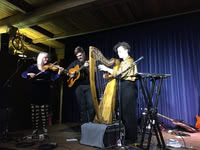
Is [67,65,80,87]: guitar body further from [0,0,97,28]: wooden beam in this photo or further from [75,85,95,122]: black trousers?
[0,0,97,28]: wooden beam

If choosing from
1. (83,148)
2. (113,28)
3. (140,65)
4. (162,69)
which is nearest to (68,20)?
(113,28)

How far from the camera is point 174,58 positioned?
13.3 ft

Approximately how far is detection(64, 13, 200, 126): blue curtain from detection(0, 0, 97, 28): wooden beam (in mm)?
1946

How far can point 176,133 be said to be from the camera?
3.33 m

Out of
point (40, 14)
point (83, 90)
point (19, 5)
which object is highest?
point (19, 5)

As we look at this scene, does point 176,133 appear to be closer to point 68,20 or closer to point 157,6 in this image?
point 157,6

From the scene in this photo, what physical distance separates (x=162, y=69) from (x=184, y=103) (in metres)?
0.95

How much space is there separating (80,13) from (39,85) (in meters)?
2.28

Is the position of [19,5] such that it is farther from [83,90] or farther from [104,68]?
[104,68]

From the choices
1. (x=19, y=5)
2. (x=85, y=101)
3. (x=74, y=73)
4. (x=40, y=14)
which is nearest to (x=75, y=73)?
(x=74, y=73)

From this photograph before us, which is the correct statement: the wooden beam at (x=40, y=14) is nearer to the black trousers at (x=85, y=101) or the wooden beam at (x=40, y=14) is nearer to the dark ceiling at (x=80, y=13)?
the dark ceiling at (x=80, y=13)

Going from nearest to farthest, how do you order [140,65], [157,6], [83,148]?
[83,148] < [157,6] < [140,65]

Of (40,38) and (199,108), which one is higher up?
(40,38)

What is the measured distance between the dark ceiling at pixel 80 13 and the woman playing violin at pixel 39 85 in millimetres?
1327
